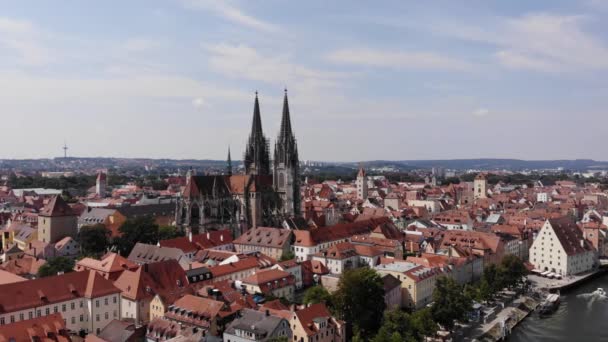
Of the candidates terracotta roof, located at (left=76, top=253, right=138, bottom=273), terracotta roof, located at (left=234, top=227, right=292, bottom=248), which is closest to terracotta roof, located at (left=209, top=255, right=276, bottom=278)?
terracotta roof, located at (left=76, top=253, right=138, bottom=273)

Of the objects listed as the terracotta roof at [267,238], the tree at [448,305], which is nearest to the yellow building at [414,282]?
the tree at [448,305]

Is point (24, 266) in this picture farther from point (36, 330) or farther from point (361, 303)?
point (361, 303)

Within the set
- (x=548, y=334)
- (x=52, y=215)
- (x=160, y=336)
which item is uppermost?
(x=52, y=215)

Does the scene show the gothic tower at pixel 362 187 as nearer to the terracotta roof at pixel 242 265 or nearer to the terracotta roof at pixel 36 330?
the terracotta roof at pixel 242 265

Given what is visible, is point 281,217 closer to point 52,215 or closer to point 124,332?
point 52,215

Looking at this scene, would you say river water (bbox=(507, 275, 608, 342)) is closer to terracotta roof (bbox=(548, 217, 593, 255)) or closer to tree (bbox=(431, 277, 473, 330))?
tree (bbox=(431, 277, 473, 330))

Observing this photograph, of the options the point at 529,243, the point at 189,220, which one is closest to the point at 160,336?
the point at 189,220

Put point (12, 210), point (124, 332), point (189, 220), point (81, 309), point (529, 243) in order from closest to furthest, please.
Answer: point (124, 332)
point (81, 309)
point (189, 220)
point (529, 243)
point (12, 210)
